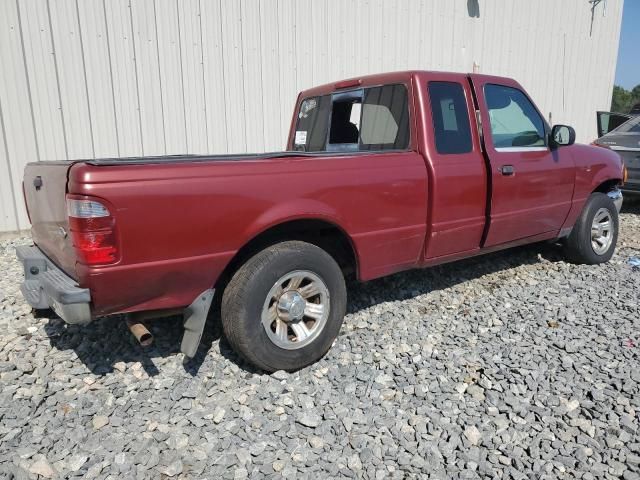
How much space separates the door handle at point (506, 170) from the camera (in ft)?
13.3

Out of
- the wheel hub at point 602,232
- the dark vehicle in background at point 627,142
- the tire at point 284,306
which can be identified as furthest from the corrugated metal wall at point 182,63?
the wheel hub at point 602,232

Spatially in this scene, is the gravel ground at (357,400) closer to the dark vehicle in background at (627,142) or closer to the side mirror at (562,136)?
the side mirror at (562,136)

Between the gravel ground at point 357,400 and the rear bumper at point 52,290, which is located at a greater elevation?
the rear bumper at point 52,290

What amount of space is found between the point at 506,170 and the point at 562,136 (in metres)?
0.91

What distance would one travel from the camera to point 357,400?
9.43 feet

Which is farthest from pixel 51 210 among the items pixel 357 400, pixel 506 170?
pixel 506 170

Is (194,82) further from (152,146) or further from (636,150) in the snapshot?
(636,150)

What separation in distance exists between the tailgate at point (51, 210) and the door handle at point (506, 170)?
3171 mm

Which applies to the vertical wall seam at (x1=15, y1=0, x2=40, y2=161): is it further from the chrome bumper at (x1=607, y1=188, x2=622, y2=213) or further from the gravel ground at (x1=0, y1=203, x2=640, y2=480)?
the chrome bumper at (x1=607, y1=188, x2=622, y2=213)

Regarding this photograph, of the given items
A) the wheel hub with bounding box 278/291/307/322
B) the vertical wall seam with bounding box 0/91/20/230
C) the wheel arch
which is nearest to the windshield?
the wheel arch

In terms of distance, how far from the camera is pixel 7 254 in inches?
221

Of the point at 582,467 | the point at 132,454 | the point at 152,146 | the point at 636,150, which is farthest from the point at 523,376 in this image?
the point at 636,150

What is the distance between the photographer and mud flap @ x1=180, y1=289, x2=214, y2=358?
2.72m

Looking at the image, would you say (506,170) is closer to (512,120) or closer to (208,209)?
(512,120)
